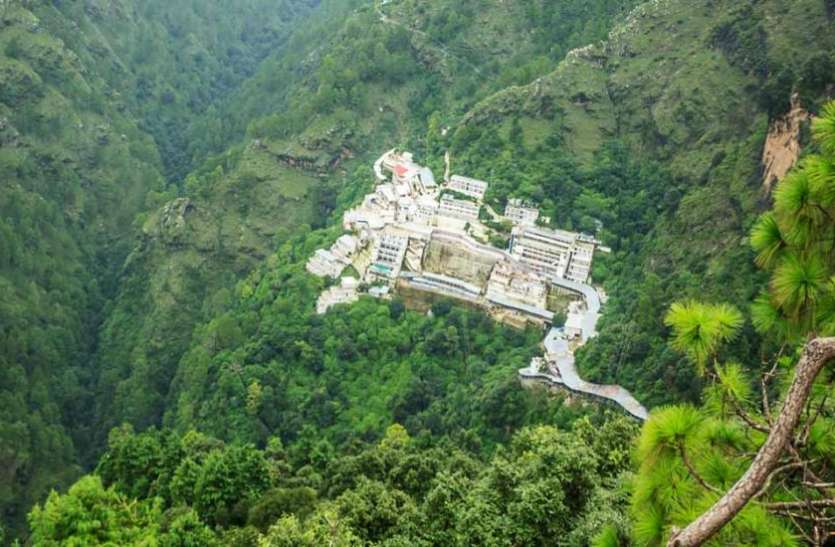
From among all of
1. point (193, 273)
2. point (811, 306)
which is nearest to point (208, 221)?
point (193, 273)

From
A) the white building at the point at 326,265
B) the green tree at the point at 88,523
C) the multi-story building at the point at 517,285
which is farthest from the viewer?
the white building at the point at 326,265

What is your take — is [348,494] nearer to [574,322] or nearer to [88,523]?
[88,523]

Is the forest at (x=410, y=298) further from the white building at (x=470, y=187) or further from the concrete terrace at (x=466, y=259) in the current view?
the concrete terrace at (x=466, y=259)

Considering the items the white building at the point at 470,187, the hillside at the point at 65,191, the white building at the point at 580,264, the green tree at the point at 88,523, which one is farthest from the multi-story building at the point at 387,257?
the green tree at the point at 88,523

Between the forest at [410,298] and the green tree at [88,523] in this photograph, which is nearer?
the forest at [410,298]

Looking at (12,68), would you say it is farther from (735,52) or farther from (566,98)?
(735,52)

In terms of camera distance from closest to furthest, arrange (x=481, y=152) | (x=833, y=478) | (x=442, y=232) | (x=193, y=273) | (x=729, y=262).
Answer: (x=833, y=478), (x=729, y=262), (x=442, y=232), (x=481, y=152), (x=193, y=273)

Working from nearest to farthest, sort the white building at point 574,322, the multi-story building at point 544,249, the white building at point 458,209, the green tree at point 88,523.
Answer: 1. the green tree at point 88,523
2. the white building at point 574,322
3. the multi-story building at point 544,249
4. the white building at point 458,209
